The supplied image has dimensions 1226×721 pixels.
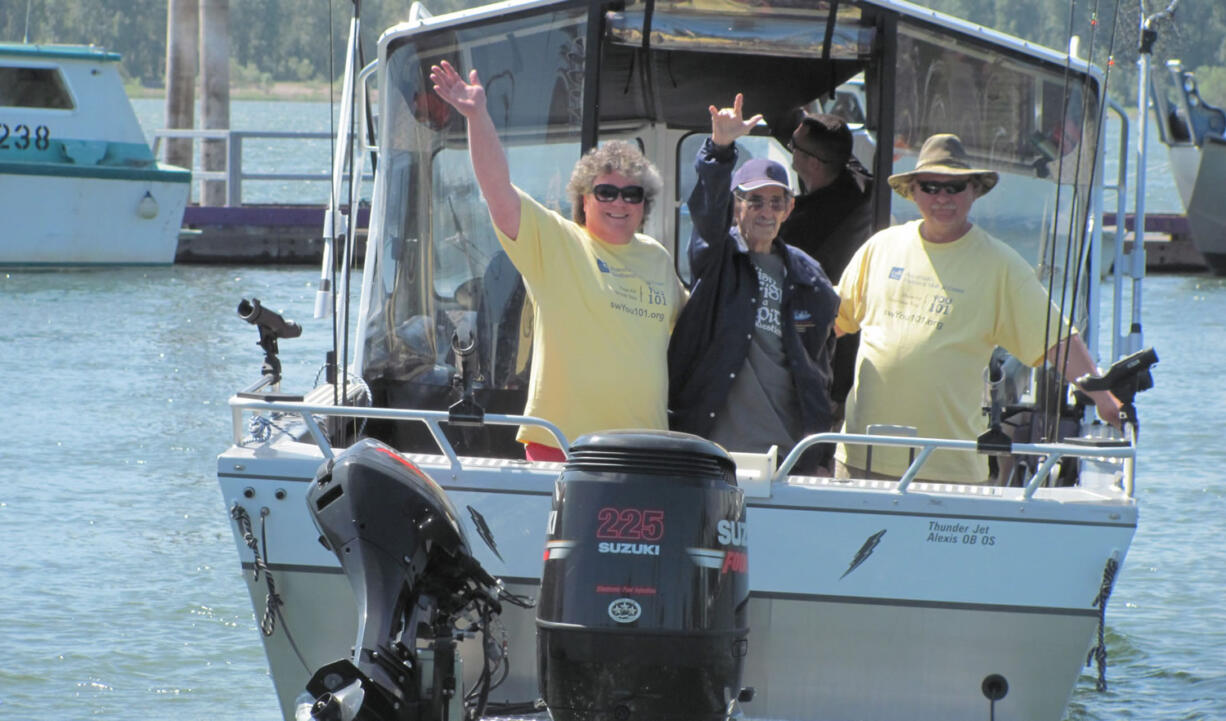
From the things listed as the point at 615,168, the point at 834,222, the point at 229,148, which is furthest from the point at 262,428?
the point at 229,148

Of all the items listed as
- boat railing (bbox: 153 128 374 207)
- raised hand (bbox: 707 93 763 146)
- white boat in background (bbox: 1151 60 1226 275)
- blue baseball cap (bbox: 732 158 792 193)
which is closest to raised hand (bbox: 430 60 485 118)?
raised hand (bbox: 707 93 763 146)

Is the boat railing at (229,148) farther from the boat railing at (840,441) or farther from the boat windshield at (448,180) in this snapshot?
the boat railing at (840,441)

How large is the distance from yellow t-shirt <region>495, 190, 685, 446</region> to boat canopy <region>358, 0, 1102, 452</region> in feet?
3.66

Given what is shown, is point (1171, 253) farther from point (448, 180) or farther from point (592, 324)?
point (592, 324)

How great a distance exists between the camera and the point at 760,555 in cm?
485

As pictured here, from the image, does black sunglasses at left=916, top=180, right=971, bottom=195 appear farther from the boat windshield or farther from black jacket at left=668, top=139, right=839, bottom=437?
the boat windshield

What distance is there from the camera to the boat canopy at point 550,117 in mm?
6082

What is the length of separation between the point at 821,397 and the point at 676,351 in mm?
455

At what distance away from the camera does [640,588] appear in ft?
13.7

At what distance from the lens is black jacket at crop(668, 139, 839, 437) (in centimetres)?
497

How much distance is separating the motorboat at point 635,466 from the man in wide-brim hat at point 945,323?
0.54 feet

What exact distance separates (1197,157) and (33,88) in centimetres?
1614

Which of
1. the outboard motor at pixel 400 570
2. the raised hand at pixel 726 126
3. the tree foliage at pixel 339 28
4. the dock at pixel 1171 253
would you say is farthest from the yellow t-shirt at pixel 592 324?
the dock at pixel 1171 253

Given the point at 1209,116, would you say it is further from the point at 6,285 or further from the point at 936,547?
the point at 936,547
